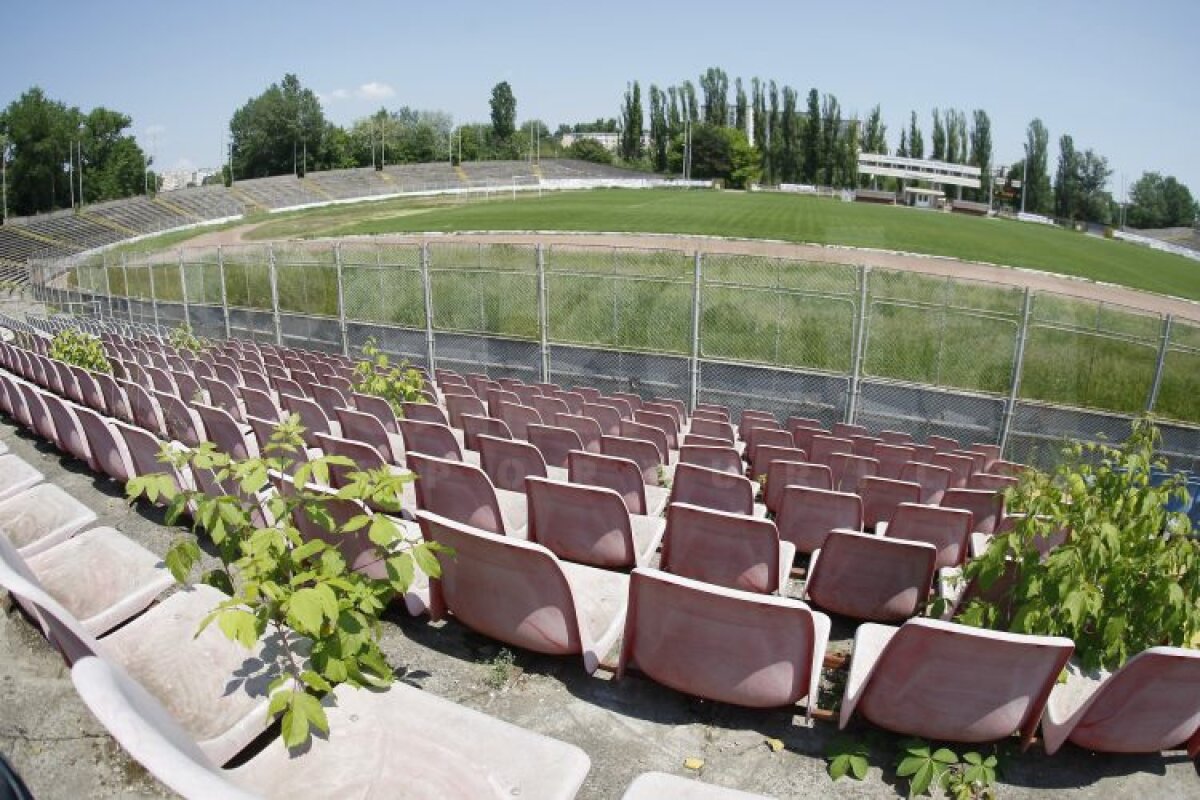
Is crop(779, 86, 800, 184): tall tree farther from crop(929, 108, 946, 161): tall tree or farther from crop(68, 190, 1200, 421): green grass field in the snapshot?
crop(68, 190, 1200, 421): green grass field

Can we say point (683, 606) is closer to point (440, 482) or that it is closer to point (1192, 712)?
point (1192, 712)

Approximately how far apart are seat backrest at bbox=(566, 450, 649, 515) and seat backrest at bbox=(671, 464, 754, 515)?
309 millimetres

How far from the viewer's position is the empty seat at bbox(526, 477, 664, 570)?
4555 mm

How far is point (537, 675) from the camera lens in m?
3.70

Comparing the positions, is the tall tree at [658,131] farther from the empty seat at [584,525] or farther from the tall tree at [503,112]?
the empty seat at [584,525]

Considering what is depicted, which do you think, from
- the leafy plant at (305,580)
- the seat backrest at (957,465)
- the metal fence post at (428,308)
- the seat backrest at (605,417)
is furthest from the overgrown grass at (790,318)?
the leafy plant at (305,580)

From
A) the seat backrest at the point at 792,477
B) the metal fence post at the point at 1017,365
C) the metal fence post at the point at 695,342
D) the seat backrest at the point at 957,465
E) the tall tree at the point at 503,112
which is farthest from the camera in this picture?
the tall tree at the point at 503,112

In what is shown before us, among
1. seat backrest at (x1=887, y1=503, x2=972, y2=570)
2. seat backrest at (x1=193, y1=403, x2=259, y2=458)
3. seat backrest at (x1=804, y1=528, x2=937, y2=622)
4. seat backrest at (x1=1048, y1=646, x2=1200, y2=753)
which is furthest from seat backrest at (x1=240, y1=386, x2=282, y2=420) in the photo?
seat backrest at (x1=1048, y1=646, x2=1200, y2=753)

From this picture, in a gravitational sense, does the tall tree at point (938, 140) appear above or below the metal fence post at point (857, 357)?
above

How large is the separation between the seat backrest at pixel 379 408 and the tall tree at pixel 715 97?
118971 millimetres

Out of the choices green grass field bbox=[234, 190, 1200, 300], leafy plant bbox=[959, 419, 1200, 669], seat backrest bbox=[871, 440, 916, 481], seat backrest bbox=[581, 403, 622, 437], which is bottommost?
seat backrest bbox=[871, 440, 916, 481]

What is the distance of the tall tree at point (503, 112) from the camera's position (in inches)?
5049

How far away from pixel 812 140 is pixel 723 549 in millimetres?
110994

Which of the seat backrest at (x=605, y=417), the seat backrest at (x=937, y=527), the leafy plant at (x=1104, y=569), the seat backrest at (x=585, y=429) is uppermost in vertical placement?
the leafy plant at (x=1104, y=569)
